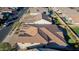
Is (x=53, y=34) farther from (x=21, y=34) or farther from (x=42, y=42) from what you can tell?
(x=21, y=34)

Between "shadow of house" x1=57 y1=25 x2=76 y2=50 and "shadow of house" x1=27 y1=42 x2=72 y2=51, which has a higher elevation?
"shadow of house" x1=57 y1=25 x2=76 y2=50

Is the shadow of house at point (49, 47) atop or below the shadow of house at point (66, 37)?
below

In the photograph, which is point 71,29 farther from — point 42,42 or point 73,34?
point 42,42

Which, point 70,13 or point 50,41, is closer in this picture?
point 50,41
